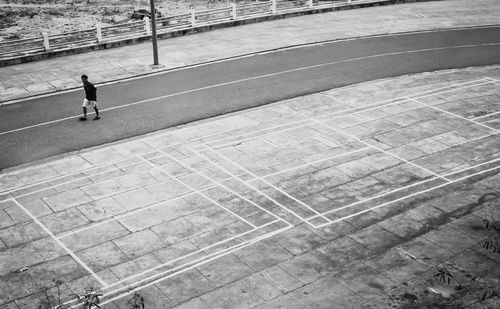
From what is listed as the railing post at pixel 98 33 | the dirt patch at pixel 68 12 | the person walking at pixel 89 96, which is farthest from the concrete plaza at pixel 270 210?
the dirt patch at pixel 68 12

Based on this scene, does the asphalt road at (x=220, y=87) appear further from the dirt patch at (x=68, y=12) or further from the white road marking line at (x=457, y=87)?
the dirt patch at (x=68, y=12)

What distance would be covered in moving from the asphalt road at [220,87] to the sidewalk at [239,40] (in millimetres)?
1155

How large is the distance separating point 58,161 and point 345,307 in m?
10.7

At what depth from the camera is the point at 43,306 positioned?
39.7 feet

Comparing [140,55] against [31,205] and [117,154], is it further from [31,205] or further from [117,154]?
[31,205]

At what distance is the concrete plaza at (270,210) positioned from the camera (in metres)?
12.8

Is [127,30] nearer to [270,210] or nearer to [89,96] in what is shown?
[89,96]

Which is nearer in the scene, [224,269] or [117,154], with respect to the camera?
[224,269]

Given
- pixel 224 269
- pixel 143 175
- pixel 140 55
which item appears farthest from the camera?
pixel 140 55

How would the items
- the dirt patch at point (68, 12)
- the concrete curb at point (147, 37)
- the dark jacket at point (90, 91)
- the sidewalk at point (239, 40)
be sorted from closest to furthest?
the dark jacket at point (90, 91) → the sidewalk at point (239, 40) → the concrete curb at point (147, 37) → the dirt patch at point (68, 12)

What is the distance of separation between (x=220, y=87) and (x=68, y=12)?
846 inches

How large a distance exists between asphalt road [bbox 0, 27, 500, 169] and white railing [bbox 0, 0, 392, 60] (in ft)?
17.2

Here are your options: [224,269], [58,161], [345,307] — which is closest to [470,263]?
[345,307]

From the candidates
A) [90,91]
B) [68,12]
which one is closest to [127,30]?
[68,12]
